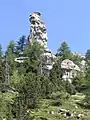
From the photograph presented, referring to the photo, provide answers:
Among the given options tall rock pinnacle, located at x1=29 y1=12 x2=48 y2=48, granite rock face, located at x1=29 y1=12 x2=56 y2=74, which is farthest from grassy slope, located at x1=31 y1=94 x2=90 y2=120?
tall rock pinnacle, located at x1=29 y1=12 x2=48 y2=48

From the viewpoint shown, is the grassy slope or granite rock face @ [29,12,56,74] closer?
the grassy slope

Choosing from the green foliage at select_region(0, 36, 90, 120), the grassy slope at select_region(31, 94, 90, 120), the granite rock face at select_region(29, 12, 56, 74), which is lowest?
the grassy slope at select_region(31, 94, 90, 120)

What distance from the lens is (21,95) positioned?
70.8 meters

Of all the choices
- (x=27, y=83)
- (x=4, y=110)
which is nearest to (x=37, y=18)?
(x=27, y=83)


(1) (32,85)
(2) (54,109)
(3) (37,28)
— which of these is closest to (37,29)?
(3) (37,28)

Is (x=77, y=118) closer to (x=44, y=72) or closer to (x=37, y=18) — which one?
(x=44, y=72)

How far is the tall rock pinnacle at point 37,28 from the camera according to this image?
453 ft

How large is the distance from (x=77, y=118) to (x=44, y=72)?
41.9 metres

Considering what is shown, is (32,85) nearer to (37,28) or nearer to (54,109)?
(54,109)

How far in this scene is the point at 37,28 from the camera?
138 meters

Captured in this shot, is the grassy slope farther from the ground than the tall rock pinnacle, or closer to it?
closer to it

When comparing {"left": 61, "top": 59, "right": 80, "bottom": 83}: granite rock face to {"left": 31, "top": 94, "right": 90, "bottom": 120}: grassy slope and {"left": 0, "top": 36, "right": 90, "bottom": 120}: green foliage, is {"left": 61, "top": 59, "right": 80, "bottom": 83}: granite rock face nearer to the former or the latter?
{"left": 0, "top": 36, "right": 90, "bottom": 120}: green foliage

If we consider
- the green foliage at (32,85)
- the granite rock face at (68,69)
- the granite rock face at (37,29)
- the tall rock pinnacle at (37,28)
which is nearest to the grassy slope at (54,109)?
the green foliage at (32,85)

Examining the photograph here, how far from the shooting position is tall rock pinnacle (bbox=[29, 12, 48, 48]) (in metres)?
138
